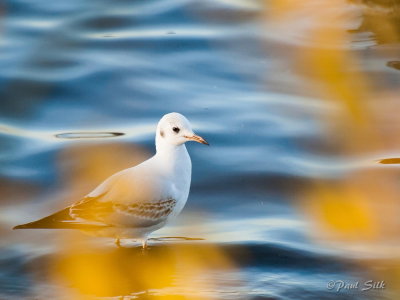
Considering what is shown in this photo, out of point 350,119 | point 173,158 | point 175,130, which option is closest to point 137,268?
point 173,158

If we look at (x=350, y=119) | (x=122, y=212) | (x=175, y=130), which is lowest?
(x=350, y=119)

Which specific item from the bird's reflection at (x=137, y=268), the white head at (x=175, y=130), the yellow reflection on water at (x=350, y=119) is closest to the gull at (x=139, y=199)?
the white head at (x=175, y=130)

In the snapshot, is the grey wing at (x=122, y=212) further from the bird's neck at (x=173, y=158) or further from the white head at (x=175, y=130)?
the white head at (x=175, y=130)

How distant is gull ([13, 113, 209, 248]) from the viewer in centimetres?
675

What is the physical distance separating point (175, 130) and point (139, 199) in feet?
1.97

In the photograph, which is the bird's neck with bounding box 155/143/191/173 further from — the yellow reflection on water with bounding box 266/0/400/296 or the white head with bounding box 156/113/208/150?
the yellow reflection on water with bounding box 266/0/400/296

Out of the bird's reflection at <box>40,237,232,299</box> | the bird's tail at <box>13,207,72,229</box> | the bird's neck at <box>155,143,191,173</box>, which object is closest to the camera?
the bird's tail at <box>13,207,72,229</box>

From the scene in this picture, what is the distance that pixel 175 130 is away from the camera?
7188 millimetres

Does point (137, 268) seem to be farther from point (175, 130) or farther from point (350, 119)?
point (350, 119)

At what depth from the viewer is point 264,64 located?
12.4m

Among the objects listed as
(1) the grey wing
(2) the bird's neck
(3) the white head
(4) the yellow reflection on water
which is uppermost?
(3) the white head

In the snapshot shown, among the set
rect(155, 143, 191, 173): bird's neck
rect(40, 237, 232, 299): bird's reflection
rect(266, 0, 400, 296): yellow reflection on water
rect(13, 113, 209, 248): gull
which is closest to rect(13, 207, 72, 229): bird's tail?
rect(13, 113, 209, 248): gull

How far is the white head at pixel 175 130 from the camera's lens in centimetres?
713

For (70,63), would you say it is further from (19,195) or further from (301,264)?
(301,264)
